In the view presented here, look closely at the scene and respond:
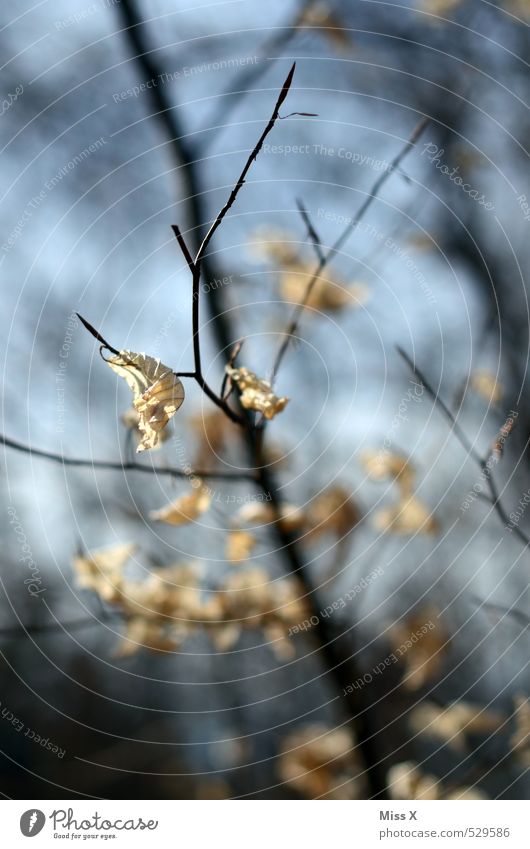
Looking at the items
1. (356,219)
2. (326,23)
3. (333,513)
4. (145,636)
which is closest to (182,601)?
(145,636)

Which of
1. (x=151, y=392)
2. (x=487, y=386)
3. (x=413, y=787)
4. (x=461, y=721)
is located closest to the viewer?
(x=151, y=392)

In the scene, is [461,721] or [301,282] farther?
[461,721]

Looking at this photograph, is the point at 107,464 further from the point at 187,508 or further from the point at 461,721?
the point at 461,721

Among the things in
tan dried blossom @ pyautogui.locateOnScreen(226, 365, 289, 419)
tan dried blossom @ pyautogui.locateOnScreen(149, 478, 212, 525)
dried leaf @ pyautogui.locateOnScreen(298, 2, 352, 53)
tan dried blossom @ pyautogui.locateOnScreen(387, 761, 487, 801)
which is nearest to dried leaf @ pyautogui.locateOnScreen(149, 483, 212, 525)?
tan dried blossom @ pyautogui.locateOnScreen(149, 478, 212, 525)

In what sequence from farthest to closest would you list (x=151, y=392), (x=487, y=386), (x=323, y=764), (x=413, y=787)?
(x=323, y=764) → (x=487, y=386) → (x=413, y=787) → (x=151, y=392)

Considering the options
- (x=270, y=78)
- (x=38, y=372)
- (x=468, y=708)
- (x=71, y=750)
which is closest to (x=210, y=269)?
(x=270, y=78)

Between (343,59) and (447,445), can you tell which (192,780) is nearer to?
(447,445)

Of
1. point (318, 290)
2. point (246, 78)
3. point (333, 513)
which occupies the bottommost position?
point (333, 513)

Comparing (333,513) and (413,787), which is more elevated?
(333,513)
